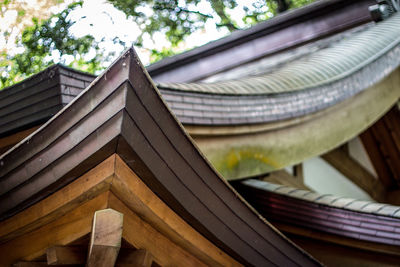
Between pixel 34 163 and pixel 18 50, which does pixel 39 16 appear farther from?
pixel 34 163

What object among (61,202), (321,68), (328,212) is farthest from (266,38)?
(61,202)

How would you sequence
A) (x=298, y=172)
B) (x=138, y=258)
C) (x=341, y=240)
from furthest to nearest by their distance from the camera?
(x=298, y=172)
(x=341, y=240)
(x=138, y=258)

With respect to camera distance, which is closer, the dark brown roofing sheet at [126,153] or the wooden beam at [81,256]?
the dark brown roofing sheet at [126,153]

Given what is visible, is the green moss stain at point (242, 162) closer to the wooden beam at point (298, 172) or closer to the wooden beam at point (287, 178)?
the wooden beam at point (287, 178)

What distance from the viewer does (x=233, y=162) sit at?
14.1 ft

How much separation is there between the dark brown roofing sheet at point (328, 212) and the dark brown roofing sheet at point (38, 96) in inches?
75.4

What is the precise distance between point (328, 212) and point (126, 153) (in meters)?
2.28

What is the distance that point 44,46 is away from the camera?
304 cm

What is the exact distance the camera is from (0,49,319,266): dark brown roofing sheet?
2.23 meters

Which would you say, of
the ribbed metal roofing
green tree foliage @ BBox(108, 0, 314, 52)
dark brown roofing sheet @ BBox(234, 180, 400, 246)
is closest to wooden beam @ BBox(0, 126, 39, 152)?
green tree foliage @ BBox(108, 0, 314, 52)

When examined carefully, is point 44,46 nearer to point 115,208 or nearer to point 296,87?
point 115,208

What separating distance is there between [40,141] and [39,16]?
969 millimetres

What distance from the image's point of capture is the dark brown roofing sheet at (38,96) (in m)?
3.04

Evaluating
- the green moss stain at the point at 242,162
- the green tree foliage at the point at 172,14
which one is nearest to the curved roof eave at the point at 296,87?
the green moss stain at the point at 242,162
